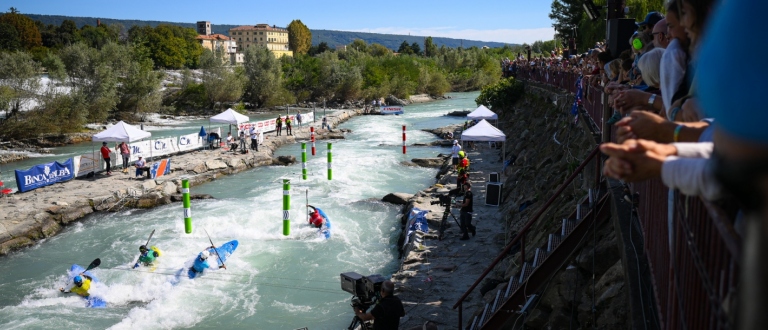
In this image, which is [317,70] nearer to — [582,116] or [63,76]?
[63,76]

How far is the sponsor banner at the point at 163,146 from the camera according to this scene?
2888 cm

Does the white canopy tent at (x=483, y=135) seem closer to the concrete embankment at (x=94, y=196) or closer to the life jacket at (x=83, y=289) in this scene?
the concrete embankment at (x=94, y=196)

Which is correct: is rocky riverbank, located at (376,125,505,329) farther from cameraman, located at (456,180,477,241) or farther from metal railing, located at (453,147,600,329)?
metal railing, located at (453,147,600,329)

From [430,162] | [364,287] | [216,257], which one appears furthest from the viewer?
[430,162]

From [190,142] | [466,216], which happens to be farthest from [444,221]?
[190,142]

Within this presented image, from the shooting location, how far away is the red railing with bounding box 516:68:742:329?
2287mm

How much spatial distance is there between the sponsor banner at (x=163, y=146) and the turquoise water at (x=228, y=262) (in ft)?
14.3

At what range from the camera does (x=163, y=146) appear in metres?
29.6

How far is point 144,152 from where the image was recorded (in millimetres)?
28062

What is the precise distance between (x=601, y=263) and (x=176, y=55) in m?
113

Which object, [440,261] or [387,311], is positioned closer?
[387,311]

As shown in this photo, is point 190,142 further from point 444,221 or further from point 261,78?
point 261,78

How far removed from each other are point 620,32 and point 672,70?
12.9ft

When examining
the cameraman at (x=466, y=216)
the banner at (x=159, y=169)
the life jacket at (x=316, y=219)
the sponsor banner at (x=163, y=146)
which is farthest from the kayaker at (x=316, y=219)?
the sponsor banner at (x=163, y=146)
